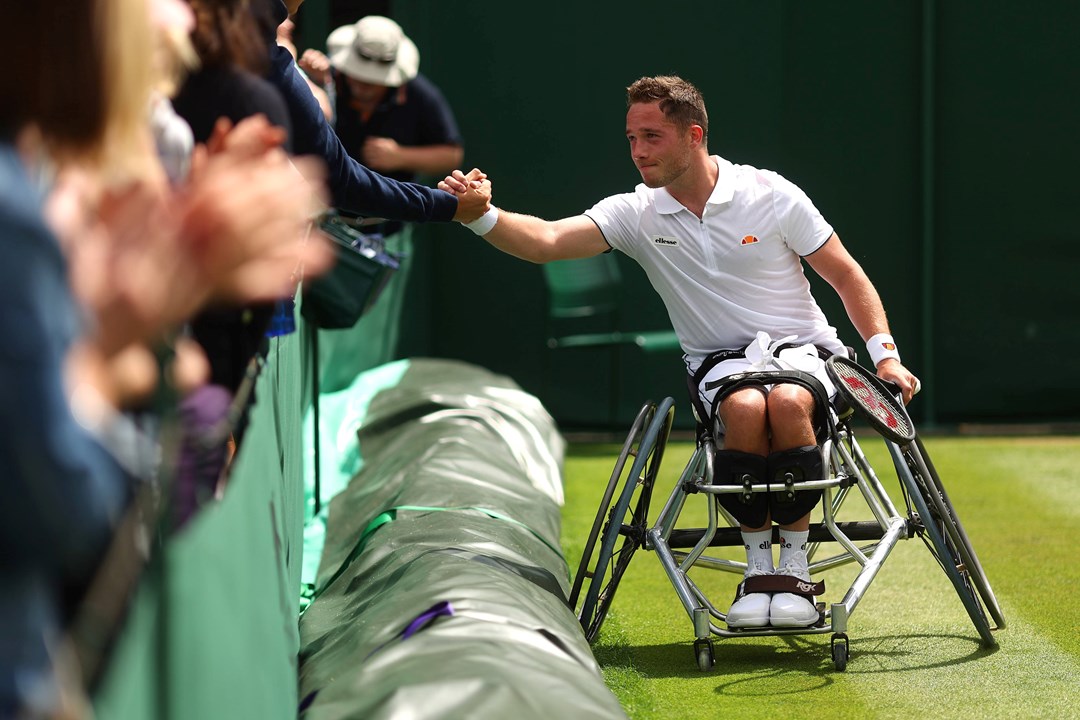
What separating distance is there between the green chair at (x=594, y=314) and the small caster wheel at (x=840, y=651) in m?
4.90

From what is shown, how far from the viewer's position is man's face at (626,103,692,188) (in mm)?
4820

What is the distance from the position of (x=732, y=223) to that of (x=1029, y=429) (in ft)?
17.1

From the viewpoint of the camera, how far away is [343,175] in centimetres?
414

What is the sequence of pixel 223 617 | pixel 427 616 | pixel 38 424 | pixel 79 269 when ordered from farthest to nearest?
pixel 427 616, pixel 223 617, pixel 79 269, pixel 38 424

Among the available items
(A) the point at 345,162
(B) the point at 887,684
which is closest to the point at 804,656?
(B) the point at 887,684

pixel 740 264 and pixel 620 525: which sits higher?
pixel 740 264

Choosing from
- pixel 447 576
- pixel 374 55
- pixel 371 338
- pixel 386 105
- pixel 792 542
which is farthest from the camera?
pixel 371 338

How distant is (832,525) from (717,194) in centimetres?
115

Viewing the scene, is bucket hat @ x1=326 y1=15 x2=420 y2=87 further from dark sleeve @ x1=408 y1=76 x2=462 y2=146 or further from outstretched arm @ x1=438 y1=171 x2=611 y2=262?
outstretched arm @ x1=438 y1=171 x2=611 y2=262

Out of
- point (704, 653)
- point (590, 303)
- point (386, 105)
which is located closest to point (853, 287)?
point (704, 653)

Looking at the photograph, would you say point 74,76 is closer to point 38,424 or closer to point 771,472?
point 38,424

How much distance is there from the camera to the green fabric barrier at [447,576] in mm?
2934

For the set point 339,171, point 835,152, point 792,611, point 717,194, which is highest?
point 339,171

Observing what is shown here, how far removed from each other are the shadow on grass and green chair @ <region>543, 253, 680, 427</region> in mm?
4585
